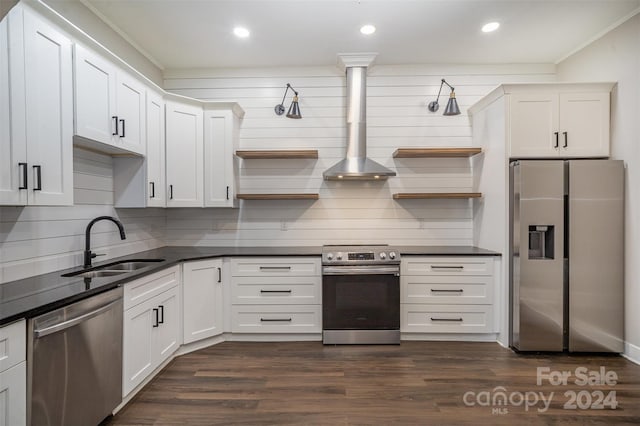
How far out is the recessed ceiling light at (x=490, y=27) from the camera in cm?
305

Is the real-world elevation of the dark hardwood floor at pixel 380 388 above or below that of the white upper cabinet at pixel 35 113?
below

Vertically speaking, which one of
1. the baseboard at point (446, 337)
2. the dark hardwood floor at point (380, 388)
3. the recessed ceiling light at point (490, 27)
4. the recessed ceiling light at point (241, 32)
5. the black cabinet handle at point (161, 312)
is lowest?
the dark hardwood floor at point (380, 388)

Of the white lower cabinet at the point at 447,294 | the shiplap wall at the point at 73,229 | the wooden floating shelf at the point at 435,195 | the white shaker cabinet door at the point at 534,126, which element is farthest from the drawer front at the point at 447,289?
the shiplap wall at the point at 73,229

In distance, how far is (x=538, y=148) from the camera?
122 inches

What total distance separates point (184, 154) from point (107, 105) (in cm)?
101

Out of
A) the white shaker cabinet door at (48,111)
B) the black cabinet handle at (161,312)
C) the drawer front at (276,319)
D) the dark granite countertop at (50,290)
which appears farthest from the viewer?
the drawer front at (276,319)

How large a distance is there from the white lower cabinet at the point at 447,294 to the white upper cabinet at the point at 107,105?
109 inches

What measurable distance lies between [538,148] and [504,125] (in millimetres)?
379

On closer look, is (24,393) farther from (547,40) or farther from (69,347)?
(547,40)

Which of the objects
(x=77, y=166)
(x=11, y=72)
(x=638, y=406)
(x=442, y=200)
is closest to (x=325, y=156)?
(x=442, y=200)

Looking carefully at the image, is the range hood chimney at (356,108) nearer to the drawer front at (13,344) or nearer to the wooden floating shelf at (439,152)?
the wooden floating shelf at (439,152)

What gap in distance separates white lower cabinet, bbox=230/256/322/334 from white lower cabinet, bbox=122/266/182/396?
0.61 meters

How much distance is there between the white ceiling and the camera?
2771mm

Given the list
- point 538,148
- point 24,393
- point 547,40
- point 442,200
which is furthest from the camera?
point 442,200
